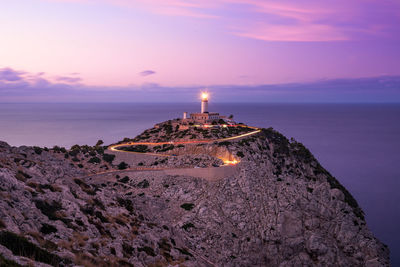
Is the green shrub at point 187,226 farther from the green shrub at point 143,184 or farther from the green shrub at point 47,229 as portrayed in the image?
the green shrub at point 47,229

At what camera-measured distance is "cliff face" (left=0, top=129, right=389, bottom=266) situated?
17.2 meters

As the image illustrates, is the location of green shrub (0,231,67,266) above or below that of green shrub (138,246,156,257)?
above

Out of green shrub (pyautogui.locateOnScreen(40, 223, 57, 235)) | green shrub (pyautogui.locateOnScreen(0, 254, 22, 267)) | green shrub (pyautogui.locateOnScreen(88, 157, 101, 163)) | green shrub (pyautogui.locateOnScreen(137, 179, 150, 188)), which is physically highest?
green shrub (pyautogui.locateOnScreen(0, 254, 22, 267))

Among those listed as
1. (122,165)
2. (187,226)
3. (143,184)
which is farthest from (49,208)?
(122,165)

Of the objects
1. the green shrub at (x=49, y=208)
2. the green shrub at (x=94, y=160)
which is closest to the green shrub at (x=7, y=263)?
the green shrub at (x=49, y=208)

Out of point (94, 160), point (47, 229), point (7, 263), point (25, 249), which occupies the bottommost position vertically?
point (94, 160)

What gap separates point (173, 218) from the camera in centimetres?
3659

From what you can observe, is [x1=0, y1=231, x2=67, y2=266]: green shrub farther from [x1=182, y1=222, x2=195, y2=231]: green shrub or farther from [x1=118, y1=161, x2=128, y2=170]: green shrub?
[x1=118, y1=161, x2=128, y2=170]: green shrub

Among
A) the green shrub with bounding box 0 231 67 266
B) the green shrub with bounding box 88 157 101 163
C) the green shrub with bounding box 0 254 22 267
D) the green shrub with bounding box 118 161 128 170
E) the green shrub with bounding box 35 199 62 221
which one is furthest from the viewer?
the green shrub with bounding box 88 157 101 163

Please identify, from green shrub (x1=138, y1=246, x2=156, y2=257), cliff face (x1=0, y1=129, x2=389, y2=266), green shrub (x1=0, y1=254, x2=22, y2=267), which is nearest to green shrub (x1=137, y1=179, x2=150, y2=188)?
cliff face (x1=0, y1=129, x2=389, y2=266)

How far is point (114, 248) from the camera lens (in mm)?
19344

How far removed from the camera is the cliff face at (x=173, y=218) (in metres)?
17.2

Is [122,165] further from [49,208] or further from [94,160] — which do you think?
[49,208]

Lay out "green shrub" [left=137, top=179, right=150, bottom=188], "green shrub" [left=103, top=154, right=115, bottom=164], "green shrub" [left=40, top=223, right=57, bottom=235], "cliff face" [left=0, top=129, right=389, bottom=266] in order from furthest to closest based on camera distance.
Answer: "green shrub" [left=103, top=154, right=115, bottom=164], "green shrub" [left=137, top=179, right=150, bottom=188], "cliff face" [left=0, top=129, right=389, bottom=266], "green shrub" [left=40, top=223, right=57, bottom=235]
